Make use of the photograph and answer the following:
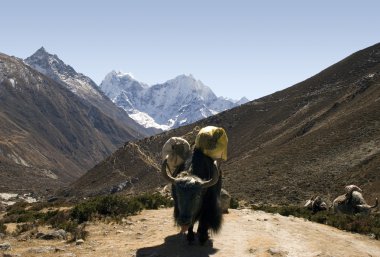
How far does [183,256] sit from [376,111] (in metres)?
52.3

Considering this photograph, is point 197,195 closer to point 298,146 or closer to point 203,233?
point 203,233

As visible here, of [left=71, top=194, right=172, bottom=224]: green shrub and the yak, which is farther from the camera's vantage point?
[left=71, top=194, right=172, bottom=224]: green shrub

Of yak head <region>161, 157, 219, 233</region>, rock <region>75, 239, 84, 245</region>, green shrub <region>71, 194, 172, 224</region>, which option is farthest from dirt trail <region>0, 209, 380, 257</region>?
yak head <region>161, 157, 219, 233</region>

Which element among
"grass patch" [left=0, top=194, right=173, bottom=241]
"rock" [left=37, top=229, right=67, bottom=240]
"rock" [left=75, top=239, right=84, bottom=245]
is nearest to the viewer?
"rock" [left=75, top=239, right=84, bottom=245]

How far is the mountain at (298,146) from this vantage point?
4694 cm

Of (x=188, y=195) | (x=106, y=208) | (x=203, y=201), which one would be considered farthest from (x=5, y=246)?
(x=203, y=201)

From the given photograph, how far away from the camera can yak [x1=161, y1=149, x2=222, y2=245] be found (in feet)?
40.2

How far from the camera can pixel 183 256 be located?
40.7ft

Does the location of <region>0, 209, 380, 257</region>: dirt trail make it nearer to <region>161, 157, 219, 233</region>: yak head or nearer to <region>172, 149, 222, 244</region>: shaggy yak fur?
<region>172, 149, 222, 244</region>: shaggy yak fur

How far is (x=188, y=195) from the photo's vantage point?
1233 centimetres

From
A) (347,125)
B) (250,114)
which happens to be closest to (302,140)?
(347,125)

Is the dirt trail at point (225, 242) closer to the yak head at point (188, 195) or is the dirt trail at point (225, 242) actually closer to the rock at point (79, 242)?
the rock at point (79, 242)

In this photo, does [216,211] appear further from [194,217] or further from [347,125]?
[347,125]

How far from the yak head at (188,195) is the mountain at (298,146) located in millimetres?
7901
